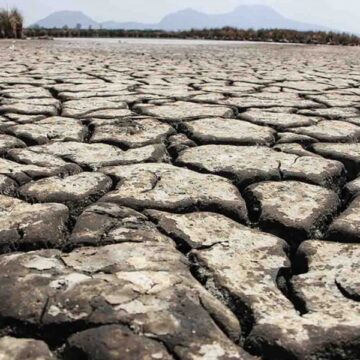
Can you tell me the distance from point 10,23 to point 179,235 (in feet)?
47.8

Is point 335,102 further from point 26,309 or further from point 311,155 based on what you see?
point 26,309

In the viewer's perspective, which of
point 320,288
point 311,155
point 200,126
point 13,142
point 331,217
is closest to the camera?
point 320,288

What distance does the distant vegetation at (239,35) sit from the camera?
18405mm

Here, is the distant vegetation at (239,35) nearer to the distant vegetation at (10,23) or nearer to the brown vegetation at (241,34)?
the brown vegetation at (241,34)

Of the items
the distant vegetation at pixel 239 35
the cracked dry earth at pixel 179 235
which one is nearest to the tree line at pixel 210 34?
the distant vegetation at pixel 239 35

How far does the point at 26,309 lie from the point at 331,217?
93 cm

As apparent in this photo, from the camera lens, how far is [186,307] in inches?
42.0

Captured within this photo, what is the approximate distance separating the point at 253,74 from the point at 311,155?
3393 mm

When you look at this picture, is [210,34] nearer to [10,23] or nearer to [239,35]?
[239,35]

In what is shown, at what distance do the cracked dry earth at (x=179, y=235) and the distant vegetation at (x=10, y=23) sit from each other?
1270 centimetres

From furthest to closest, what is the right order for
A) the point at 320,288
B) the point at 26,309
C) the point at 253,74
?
the point at 253,74 < the point at 320,288 < the point at 26,309

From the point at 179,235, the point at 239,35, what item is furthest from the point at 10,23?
the point at 179,235

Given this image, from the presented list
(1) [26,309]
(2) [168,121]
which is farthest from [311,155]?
(1) [26,309]

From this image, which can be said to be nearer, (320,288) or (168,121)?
(320,288)
